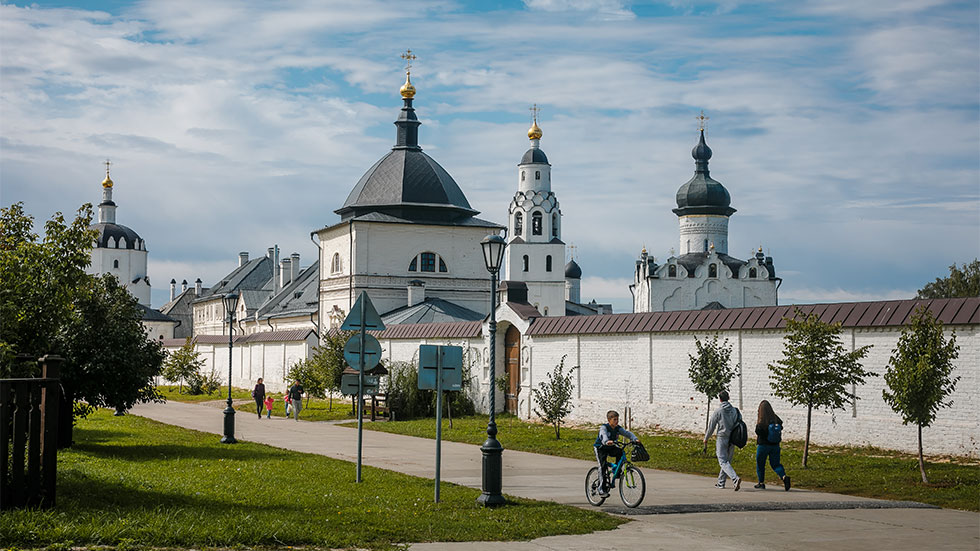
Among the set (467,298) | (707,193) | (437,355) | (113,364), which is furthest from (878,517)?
(707,193)

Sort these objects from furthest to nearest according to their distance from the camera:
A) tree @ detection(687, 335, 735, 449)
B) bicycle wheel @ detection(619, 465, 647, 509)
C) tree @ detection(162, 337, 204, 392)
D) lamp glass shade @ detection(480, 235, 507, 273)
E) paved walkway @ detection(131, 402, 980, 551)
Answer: tree @ detection(162, 337, 204, 392)
tree @ detection(687, 335, 735, 449)
lamp glass shade @ detection(480, 235, 507, 273)
bicycle wheel @ detection(619, 465, 647, 509)
paved walkway @ detection(131, 402, 980, 551)

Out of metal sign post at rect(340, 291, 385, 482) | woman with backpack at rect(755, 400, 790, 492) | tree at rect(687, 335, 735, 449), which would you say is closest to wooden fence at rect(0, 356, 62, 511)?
metal sign post at rect(340, 291, 385, 482)

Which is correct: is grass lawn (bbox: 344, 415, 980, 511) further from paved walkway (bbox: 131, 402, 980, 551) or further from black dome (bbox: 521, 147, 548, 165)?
black dome (bbox: 521, 147, 548, 165)

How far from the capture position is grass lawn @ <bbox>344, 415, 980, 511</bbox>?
49.6ft

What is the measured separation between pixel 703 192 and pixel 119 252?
221ft

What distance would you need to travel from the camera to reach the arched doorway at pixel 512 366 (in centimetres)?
3262

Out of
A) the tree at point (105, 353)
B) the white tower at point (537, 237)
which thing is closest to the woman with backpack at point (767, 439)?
the tree at point (105, 353)

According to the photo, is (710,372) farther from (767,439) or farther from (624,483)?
(624,483)

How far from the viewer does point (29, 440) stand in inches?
420

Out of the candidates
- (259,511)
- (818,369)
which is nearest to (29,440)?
(259,511)

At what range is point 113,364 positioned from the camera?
19734 millimetres

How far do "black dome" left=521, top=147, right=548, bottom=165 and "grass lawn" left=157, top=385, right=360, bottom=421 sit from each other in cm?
3431

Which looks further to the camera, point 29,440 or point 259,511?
point 259,511

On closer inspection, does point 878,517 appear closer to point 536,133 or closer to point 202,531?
point 202,531
